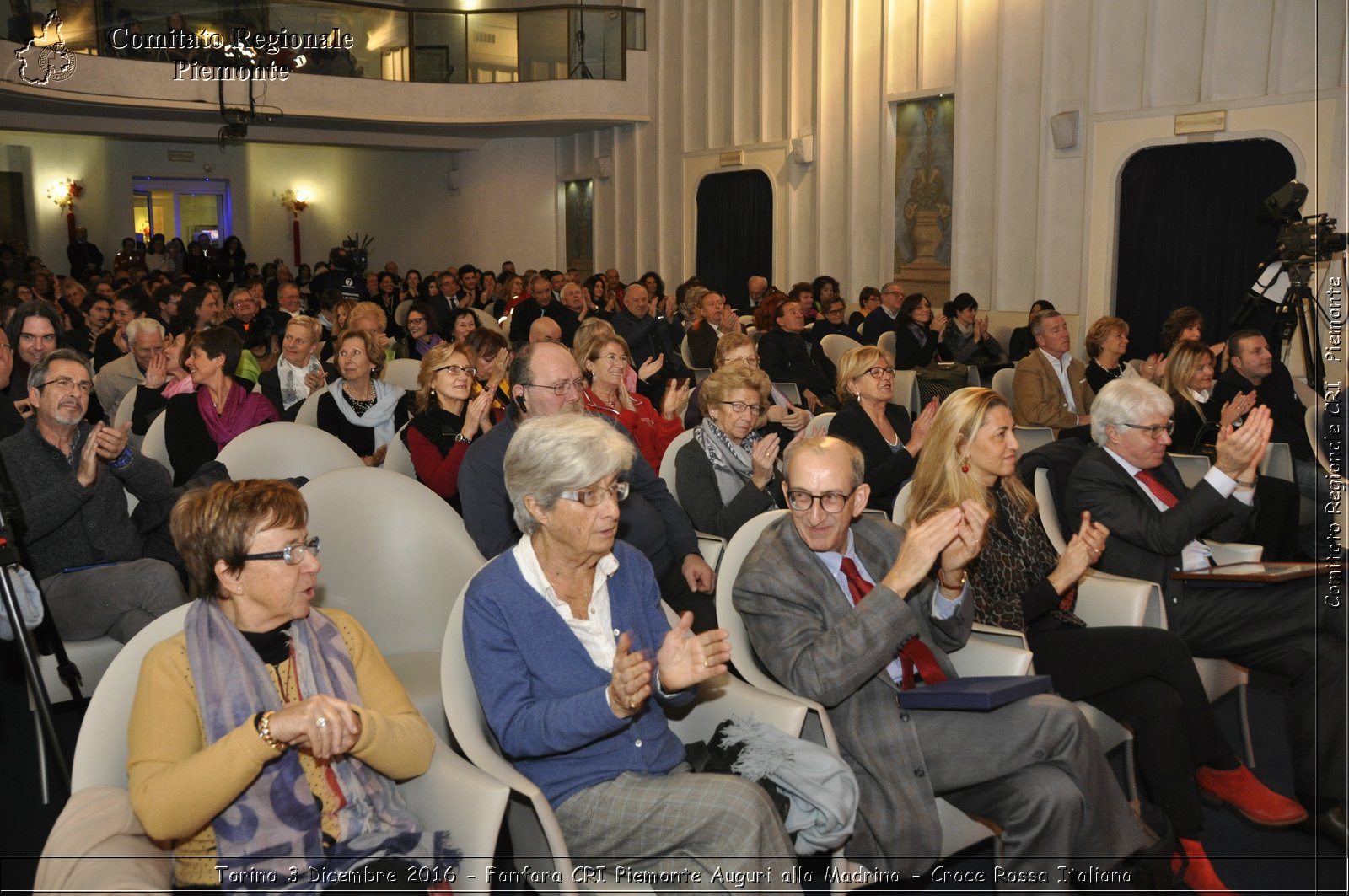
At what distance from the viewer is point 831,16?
12.1 meters

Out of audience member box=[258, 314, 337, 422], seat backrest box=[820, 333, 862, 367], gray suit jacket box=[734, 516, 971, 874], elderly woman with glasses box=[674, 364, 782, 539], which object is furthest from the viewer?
seat backrest box=[820, 333, 862, 367]

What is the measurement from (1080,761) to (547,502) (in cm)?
133

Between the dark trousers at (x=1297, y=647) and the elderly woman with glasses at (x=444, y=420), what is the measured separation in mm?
2468

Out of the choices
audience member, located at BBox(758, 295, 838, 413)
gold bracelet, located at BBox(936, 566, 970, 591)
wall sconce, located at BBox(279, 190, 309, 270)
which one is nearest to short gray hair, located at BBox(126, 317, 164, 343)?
audience member, located at BBox(758, 295, 838, 413)

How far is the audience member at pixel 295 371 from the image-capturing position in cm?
586

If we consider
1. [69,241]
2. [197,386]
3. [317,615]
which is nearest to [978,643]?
[317,615]

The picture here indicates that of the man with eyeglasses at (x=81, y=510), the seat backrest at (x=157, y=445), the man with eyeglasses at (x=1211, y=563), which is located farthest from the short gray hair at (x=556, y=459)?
the seat backrest at (x=157, y=445)

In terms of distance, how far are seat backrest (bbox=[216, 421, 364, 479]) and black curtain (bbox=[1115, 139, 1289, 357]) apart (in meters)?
7.17

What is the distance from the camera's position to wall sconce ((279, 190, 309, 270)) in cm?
2000

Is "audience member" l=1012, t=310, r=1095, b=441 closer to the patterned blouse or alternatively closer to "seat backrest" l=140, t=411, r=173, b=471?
the patterned blouse

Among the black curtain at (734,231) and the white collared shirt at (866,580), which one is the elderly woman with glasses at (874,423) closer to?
the white collared shirt at (866,580)

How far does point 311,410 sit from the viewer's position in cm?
517

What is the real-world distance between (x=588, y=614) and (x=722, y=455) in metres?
1.80

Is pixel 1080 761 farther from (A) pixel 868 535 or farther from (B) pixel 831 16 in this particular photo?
(B) pixel 831 16
